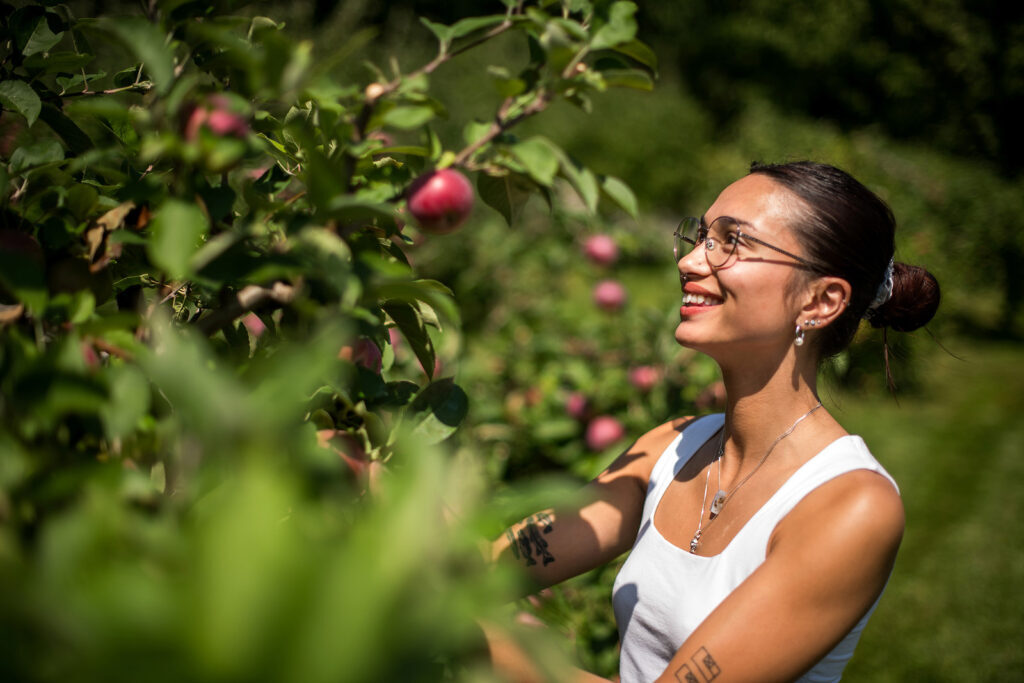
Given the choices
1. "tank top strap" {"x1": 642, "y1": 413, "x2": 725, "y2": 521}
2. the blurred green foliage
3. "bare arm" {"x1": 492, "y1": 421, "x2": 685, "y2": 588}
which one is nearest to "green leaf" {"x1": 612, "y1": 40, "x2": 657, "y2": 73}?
the blurred green foliage

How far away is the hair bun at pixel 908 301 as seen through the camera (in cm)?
143

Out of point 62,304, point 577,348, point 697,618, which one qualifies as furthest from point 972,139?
point 62,304

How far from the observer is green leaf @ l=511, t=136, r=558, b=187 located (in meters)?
0.69

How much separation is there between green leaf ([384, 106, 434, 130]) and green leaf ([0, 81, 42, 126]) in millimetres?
466

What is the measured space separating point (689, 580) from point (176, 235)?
3.02 ft

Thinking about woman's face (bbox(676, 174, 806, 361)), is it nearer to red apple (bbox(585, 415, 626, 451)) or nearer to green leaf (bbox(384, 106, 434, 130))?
green leaf (bbox(384, 106, 434, 130))

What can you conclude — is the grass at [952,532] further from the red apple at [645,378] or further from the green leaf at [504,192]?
the green leaf at [504,192]

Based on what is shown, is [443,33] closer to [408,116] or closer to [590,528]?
[408,116]

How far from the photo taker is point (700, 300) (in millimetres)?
1301

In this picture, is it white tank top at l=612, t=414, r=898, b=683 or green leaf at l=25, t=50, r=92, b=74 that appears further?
white tank top at l=612, t=414, r=898, b=683

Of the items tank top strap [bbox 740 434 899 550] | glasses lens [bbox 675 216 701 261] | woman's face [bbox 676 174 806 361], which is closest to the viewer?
tank top strap [bbox 740 434 899 550]

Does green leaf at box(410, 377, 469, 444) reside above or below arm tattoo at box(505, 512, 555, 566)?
above

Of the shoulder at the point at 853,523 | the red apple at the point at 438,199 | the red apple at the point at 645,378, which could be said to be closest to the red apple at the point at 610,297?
the red apple at the point at 645,378

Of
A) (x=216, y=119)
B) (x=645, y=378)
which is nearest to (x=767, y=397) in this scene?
(x=216, y=119)
